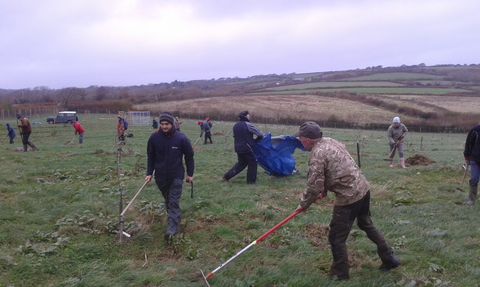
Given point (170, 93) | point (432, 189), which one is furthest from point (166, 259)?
point (170, 93)

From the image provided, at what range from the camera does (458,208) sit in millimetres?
7590

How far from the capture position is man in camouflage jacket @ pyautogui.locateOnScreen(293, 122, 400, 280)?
14.7 ft

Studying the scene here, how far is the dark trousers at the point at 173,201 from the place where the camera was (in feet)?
20.2

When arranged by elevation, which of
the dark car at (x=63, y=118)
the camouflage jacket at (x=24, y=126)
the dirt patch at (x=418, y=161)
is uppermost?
the camouflage jacket at (x=24, y=126)

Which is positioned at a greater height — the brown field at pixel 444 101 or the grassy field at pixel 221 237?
the grassy field at pixel 221 237

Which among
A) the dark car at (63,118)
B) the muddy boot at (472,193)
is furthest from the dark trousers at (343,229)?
the dark car at (63,118)

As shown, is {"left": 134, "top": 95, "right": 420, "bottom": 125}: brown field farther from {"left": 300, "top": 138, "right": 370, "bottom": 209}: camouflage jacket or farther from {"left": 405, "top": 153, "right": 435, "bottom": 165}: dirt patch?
{"left": 300, "top": 138, "right": 370, "bottom": 209}: camouflage jacket

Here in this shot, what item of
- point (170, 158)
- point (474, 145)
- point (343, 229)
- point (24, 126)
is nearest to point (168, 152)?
point (170, 158)

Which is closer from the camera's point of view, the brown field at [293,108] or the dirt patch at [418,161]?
the dirt patch at [418,161]

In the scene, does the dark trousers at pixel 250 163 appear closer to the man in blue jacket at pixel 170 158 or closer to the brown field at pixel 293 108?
the man in blue jacket at pixel 170 158

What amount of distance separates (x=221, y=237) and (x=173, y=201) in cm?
97

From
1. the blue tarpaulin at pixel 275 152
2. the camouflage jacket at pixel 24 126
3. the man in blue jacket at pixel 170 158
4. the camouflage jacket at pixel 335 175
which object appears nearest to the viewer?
the camouflage jacket at pixel 335 175

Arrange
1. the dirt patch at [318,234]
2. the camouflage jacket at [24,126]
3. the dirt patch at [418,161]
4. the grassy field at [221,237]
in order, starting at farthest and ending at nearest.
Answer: the camouflage jacket at [24,126]
the dirt patch at [418,161]
the dirt patch at [318,234]
the grassy field at [221,237]

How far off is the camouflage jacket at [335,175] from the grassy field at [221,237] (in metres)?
1.05
